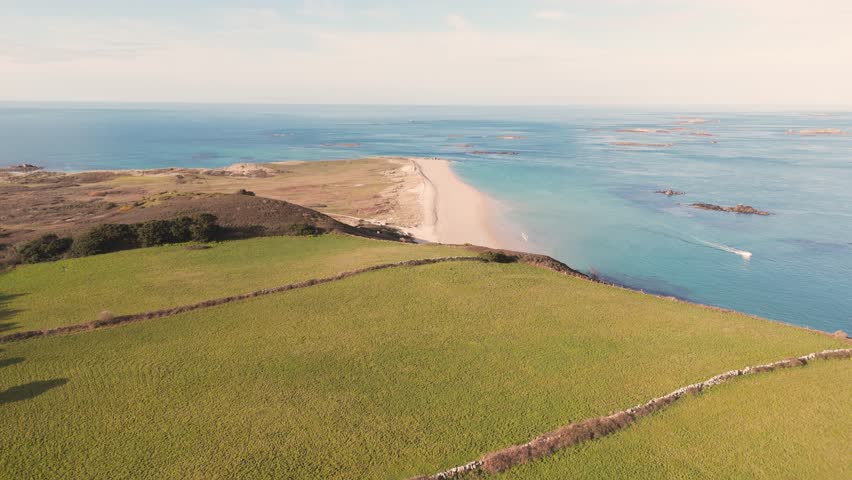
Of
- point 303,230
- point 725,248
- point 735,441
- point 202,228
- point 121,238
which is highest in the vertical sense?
point 202,228

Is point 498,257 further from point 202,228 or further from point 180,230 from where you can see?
point 180,230

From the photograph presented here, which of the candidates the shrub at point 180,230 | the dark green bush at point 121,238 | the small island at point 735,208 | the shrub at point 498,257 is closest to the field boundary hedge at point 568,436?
the shrub at point 498,257

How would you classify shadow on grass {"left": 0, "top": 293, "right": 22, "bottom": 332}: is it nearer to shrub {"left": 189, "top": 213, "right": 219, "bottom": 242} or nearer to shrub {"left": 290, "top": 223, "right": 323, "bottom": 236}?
shrub {"left": 189, "top": 213, "right": 219, "bottom": 242}

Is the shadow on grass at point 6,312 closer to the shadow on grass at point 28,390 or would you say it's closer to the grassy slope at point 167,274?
the grassy slope at point 167,274

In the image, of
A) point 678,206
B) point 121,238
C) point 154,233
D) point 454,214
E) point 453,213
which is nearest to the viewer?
point 121,238

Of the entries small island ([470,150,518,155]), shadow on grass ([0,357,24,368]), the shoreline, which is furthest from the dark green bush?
small island ([470,150,518,155])

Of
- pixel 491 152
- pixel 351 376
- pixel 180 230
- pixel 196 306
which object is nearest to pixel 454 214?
pixel 180 230
